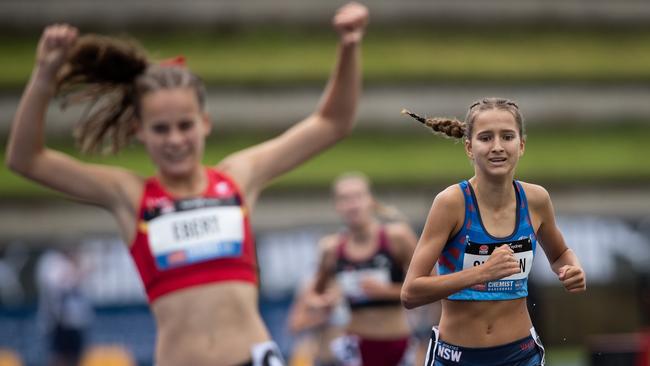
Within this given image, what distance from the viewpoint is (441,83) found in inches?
754

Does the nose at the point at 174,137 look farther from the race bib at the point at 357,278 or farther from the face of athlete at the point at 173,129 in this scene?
the race bib at the point at 357,278

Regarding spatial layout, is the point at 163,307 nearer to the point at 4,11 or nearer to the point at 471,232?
the point at 471,232

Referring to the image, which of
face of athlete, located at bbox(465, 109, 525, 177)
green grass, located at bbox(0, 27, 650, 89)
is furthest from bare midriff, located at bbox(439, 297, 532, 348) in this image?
green grass, located at bbox(0, 27, 650, 89)

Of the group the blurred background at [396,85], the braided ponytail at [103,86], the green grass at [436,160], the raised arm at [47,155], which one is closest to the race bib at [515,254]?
the raised arm at [47,155]

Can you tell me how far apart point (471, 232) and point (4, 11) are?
17.2 meters

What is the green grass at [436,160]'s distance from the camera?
18906 mm

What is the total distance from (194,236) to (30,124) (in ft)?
2.29

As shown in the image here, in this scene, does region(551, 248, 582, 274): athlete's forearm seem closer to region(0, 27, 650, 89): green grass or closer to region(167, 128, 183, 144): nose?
region(167, 128, 183, 144): nose

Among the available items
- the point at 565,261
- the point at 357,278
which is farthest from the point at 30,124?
the point at 357,278

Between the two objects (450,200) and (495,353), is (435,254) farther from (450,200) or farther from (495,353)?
(495,353)

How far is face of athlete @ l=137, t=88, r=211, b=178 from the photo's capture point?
13.4ft

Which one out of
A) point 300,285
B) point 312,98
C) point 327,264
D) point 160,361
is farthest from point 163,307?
point 312,98

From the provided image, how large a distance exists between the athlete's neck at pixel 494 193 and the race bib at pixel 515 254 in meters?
0.12

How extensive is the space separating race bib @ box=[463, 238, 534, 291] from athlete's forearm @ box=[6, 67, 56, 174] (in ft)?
5.23
